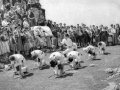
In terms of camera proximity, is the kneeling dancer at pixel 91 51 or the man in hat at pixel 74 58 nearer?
the man in hat at pixel 74 58

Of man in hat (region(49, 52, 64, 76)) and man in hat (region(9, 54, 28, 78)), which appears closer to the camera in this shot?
man in hat (region(49, 52, 64, 76))

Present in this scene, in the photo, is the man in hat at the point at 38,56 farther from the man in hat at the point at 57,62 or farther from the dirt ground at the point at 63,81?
the man in hat at the point at 57,62

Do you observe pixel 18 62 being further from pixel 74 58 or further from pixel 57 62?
pixel 74 58

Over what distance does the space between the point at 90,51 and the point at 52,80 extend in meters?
4.97

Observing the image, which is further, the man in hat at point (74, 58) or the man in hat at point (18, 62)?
the man in hat at point (74, 58)

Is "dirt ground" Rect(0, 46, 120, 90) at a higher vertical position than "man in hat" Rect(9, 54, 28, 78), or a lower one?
lower

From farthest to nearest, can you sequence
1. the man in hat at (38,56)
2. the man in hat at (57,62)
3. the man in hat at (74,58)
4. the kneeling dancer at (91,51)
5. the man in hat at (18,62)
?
the kneeling dancer at (91,51)
the man in hat at (38,56)
the man in hat at (74,58)
the man in hat at (18,62)
the man in hat at (57,62)

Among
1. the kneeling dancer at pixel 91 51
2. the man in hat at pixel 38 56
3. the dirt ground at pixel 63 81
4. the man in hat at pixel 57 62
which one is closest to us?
the dirt ground at pixel 63 81

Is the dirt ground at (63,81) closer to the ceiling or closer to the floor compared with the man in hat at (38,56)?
A: closer to the floor

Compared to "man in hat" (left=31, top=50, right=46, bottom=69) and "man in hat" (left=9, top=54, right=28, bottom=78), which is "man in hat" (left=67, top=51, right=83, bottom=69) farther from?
"man in hat" (left=9, top=54, right=28, bottom=78)

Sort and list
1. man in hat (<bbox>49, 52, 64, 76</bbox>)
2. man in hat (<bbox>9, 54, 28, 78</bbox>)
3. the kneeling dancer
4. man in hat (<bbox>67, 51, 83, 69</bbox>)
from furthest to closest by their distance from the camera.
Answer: the kneeling dancer
man in hat (<bbox>67, 51, 83, 69</bbox>)
man in hat (<bbox>9, 54, 28, 78</bbox>)
man in hat (<bbox>49, 52, 64, 76</bbox>)

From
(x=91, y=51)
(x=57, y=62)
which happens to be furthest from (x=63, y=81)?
(x=91, y=51)

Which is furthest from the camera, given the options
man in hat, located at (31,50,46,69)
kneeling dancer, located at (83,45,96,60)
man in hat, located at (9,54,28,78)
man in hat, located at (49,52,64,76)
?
kneeling dancer, located at (83,45,96,60)

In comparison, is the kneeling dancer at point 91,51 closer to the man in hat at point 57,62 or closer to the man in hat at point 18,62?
the man in hat at point 57,62
